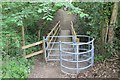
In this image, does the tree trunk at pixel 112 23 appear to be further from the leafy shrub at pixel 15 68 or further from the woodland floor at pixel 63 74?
the leafy shrub at pixel 15 68

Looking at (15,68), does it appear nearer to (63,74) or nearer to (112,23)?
(63,74)

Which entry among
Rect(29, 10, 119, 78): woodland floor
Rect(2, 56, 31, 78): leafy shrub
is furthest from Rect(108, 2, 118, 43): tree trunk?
Rect(2, 56, 31, 78): leafy shrub

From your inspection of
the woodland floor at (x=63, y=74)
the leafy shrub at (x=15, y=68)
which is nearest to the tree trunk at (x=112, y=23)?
the woodland floor at (x=63, y=74)

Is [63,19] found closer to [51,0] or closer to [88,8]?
[88,8]

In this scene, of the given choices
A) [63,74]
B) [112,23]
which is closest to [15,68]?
[63,74]

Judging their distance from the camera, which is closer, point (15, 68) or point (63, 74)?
point (15, 68)

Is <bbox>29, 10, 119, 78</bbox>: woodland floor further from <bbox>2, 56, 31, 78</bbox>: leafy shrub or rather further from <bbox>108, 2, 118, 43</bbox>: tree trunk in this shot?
<bbox>108, 2, 118, 43</bbox>: tree trunk

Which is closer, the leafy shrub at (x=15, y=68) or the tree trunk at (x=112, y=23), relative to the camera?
the leafy shrub at (x=15, y=68)

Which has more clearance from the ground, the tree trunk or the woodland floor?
the tree trunk

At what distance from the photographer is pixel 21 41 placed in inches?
300

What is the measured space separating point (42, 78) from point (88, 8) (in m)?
3.34

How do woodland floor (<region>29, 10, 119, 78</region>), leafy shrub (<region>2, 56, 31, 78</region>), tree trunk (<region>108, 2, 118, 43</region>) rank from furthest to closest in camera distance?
tree trunk (<region>108, 2, 118, 43</region>) < woodland floor (<region>29, 10, 119, 78</region>) < leafy shrub (<region>2, 56, 31, 78</region>)

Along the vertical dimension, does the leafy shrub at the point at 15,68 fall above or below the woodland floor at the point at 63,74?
above

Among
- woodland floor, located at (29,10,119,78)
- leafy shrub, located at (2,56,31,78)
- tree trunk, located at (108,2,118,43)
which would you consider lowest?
woodland floor, located at (29,10,119,78)
